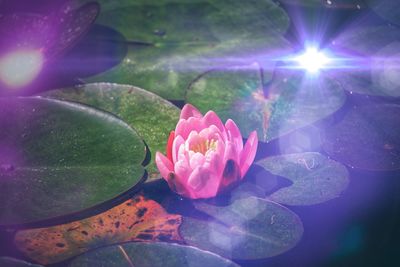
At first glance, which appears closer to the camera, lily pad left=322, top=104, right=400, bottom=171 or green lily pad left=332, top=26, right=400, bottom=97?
lily pad left=322, top=104, right=400, bottom=171

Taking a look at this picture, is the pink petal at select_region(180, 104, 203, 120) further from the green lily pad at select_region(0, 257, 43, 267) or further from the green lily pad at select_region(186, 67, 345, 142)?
the green lily pad at select_region(0, 257, 43, 267)

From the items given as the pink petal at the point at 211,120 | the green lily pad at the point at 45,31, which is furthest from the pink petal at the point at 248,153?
the green lily pad at the point at 45,31

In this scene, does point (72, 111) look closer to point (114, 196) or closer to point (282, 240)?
point (114, 196)

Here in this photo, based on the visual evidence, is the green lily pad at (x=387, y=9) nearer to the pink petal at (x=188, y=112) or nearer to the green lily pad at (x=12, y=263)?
the pink petal at (x=188, y=112)

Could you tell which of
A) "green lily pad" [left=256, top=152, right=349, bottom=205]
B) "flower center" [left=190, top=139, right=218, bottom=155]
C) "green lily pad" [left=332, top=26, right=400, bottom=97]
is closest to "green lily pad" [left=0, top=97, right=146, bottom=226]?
"flower center" [left=190, top=139, right=218, bottom=155]

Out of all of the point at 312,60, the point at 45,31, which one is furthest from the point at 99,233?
the point at 312,60

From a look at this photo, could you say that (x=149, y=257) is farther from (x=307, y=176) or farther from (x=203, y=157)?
(x=307, y=176)
